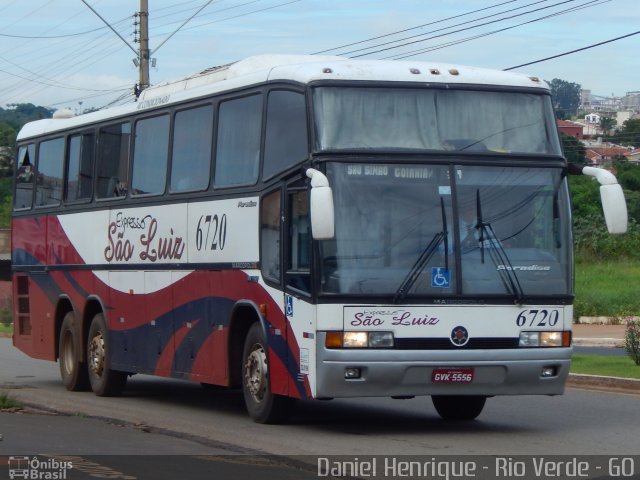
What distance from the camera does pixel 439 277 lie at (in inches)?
498

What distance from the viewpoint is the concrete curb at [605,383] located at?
706 inches

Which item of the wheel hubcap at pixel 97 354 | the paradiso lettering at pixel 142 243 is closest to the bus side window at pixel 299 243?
the paradiso lettering at pixel 142 243

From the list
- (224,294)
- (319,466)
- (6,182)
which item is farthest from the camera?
(6,182)

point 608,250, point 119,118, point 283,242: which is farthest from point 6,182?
point 283,242

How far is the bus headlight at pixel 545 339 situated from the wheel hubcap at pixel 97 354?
285 inches

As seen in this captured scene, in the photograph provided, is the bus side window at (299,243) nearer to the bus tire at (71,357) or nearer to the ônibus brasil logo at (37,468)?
the ônibus brasil logo at (37,468)

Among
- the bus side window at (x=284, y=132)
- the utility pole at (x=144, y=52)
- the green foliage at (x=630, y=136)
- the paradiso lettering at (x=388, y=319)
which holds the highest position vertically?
the green foliage at (x=630, y=136)

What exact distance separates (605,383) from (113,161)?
7413 millimetres

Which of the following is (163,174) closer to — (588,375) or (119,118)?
(119,118)

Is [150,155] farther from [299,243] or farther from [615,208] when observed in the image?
[615,208]

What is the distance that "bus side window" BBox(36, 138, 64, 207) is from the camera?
19.9 m

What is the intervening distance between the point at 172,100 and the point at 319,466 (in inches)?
267

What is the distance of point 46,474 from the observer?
9.75m

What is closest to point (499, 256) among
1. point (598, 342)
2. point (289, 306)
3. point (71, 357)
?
point (289, 306)
